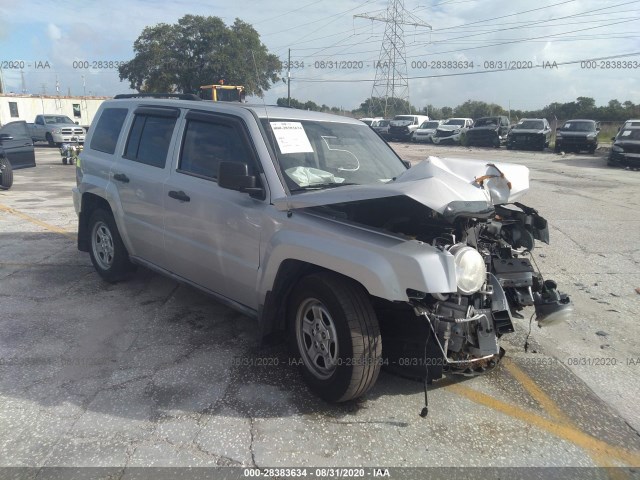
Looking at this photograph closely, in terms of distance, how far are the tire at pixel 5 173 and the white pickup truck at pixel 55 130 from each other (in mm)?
15711

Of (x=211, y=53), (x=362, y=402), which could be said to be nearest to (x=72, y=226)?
(x=362, y=402)

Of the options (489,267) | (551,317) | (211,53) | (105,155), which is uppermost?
(211,53)

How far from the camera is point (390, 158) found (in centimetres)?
462

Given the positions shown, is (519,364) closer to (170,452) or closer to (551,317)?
(551,317)

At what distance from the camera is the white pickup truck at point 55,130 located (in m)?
27.1

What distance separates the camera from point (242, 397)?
11.1 feet

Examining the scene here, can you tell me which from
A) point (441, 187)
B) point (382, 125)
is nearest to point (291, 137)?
point (441, 187)

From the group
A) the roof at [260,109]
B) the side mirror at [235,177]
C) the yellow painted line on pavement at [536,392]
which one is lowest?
the yellow painted line on pavement at [536,392]

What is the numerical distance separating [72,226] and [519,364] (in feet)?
24.3

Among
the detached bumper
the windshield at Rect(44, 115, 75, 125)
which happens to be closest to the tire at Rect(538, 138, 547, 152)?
the detached bumper

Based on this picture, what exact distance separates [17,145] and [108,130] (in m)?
8.92

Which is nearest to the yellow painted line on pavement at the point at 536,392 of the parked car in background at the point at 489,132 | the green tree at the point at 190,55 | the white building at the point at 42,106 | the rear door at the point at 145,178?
the rear door at the point at 145,178

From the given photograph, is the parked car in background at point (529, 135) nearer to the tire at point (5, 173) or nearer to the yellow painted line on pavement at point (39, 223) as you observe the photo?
the tire at point (5, 173)

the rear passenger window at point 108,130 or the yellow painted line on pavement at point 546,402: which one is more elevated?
the rear passenger window at point 108,130
